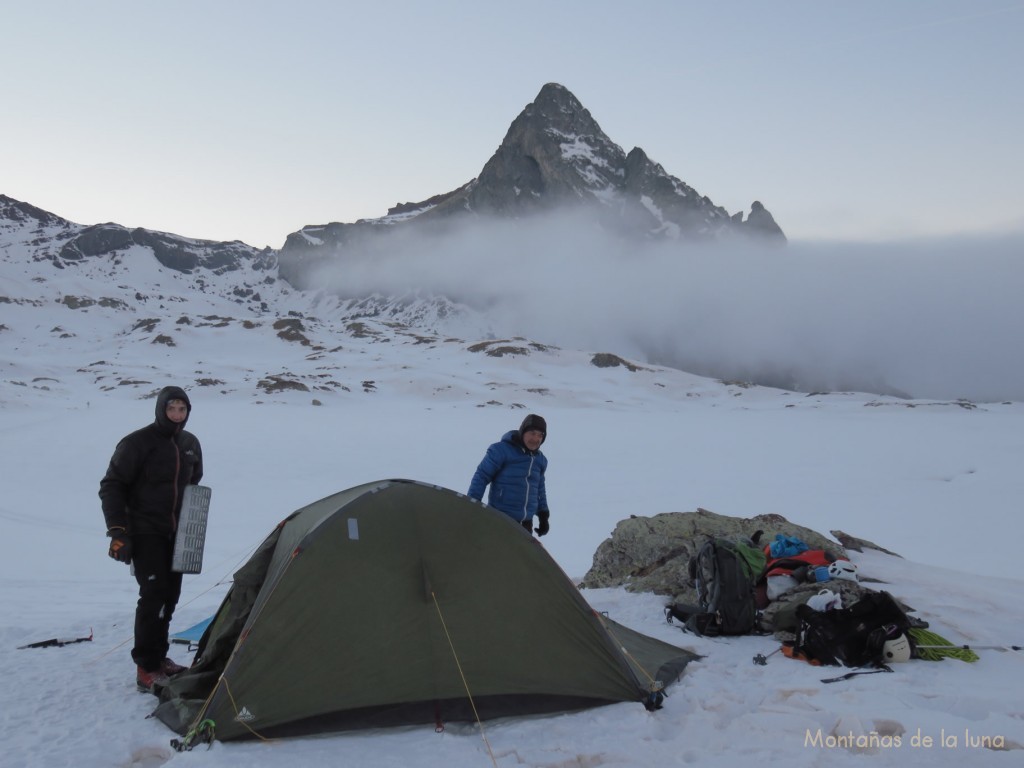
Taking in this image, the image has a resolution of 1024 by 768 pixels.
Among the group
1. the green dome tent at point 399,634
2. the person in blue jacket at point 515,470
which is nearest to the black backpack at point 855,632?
the green dome tent at point 399,634

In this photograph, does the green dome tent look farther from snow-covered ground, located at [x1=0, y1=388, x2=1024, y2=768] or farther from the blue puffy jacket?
the blue puffy jacket

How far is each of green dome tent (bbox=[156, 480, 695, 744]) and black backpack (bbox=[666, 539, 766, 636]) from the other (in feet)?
4.34

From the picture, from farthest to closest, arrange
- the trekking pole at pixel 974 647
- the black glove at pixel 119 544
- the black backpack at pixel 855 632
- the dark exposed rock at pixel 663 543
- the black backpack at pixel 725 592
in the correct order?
the dark exposed rock at pixel 663 543
the black backpack at pixel 725 592
the trekking pole at pixel 974 647
the black backpack at pixel 855 632
the black glove at pixel 119 544

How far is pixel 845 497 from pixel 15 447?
27.3 metres

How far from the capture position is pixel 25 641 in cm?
678

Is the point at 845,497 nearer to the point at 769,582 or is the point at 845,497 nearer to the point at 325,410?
the point at 769,582

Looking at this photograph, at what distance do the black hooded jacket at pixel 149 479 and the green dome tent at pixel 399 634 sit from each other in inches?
36.2

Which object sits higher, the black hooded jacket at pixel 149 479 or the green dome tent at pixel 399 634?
the black hooded jacket at pixel 149 479

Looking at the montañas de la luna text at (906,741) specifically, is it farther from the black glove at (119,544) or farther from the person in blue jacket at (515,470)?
the black glove at (119,544)

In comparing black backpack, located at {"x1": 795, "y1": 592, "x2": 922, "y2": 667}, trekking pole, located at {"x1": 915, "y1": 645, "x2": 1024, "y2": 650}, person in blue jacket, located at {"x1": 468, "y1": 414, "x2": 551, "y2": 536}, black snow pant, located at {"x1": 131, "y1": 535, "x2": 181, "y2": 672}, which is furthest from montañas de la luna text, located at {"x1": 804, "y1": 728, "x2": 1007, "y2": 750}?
black snow pant, located at {"x1": 131, "y1": 535, "x2": 181, "y2": 672}

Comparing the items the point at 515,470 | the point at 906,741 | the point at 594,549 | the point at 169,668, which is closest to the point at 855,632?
the point at 906,741

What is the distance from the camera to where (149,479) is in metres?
5.53

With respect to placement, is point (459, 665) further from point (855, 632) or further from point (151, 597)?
point (855, 632)

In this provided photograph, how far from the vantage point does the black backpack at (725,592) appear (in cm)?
667
